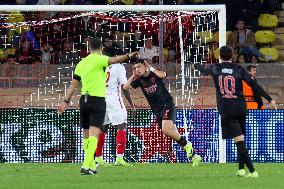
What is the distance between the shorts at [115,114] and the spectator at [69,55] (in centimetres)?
355

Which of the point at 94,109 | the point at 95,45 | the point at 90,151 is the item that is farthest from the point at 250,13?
the point at 90,151

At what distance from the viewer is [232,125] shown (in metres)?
16.0

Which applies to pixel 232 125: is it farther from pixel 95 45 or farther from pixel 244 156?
pixel 95 45

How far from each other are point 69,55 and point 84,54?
1.12 feet

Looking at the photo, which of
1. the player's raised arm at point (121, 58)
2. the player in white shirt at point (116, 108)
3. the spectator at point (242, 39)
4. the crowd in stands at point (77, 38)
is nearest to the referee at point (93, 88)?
the player's raised arm at point (121, 58)

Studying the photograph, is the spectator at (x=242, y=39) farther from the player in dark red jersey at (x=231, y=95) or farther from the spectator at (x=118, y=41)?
the player in dark red jersey at (x=231, y=95)

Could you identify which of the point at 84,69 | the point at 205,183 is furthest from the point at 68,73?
the point at 205,183

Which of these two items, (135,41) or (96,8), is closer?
(96,8)

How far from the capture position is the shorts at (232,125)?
52.5ft

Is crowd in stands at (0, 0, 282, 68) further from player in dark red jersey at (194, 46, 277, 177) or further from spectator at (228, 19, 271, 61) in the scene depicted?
player in dark red jersey at (194, 46, 277, 177)

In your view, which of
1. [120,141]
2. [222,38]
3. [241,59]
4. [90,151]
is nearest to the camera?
[90,151]

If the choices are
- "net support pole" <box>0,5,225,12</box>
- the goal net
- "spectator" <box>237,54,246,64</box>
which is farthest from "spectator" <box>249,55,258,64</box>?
"net support pole" <box>0,5,225,12</box>

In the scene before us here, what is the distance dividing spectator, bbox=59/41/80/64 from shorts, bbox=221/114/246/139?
7.78m

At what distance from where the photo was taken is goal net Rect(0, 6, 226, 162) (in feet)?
73.0
